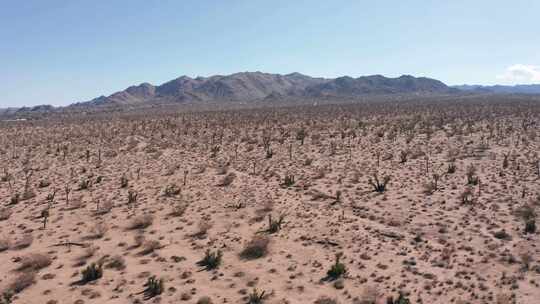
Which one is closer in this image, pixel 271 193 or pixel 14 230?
pixel 14 230

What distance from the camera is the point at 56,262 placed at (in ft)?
41.8

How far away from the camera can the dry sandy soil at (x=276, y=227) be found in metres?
11.0

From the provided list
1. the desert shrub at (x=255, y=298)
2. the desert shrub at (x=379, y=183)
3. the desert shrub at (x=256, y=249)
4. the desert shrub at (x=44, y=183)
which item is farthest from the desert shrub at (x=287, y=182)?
the desert shrub at (x=44, y=183)

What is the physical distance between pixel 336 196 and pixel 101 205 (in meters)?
10.0

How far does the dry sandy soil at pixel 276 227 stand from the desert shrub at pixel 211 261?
0.09m

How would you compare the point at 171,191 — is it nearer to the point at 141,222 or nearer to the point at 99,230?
the point at 141,222

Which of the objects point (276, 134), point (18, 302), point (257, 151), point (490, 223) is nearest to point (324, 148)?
point (257, 151)

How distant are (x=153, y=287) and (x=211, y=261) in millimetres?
1991

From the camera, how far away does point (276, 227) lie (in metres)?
15.0

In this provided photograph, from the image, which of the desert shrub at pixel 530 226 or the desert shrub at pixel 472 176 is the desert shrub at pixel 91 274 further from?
the desert shrub at pixel 472 176

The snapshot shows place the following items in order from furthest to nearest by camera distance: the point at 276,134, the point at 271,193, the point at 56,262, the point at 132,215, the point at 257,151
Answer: the point at 276,134, the point at 257,151, the point at 271,193, the point at 132,215, the point at 56,262

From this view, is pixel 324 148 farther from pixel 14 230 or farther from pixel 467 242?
pixel 14 230

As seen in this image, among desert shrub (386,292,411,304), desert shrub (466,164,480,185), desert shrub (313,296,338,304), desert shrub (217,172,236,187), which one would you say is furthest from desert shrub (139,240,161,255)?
desert shrub (466,164,480,185)

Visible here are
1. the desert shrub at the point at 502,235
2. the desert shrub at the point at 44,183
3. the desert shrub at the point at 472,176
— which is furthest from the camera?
the desert shrub at the point at 44,183
